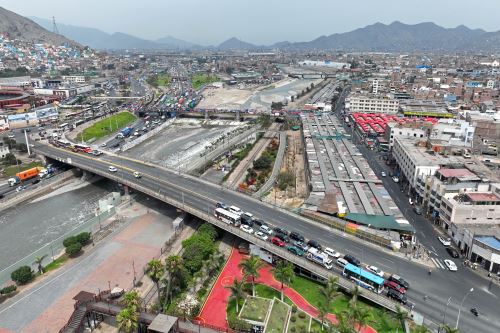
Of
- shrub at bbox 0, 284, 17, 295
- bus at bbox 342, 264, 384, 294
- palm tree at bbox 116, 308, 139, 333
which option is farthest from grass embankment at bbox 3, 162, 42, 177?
bus at bbox 342, 264, 384, 294

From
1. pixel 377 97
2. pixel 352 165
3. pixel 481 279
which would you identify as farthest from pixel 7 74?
pixel 481 279

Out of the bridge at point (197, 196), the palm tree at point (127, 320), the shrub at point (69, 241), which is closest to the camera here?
the palm tree at point (127, 320)

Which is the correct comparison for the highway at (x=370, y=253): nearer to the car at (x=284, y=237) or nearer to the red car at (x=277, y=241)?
the car at (x=284, y=237)

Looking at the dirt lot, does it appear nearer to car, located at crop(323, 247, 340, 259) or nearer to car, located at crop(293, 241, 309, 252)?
car, located at crop(293, 241, 309, 252)

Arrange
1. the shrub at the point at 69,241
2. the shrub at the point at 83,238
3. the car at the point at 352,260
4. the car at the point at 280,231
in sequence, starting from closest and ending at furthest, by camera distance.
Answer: the car at the point at 352,260
the car at the point at 280,231
the shrub at the point at 69,241
the shrub at the point at 83,238

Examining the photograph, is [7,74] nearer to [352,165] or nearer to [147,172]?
[147,172]

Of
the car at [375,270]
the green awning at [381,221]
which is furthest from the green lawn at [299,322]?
the green awning at [381,221]

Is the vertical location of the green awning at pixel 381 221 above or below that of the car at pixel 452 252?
above
